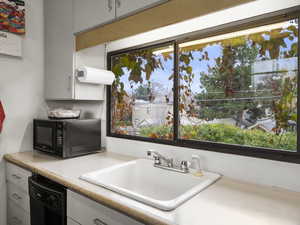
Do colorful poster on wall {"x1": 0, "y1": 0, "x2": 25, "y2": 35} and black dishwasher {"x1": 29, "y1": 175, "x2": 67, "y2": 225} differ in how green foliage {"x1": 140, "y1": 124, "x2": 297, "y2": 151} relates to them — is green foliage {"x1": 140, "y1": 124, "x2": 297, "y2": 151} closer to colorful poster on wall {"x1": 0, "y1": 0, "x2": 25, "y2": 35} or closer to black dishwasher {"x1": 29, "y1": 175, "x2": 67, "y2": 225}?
black dishwasher {"x1": 29, "y1": 175, "x2": 67, "y2": 225}

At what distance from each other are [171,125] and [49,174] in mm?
917

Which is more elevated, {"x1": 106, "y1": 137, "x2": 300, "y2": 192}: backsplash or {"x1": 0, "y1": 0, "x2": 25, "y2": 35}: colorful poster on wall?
{"x1": 0, "y1": 0, "x2": 25, "y2": 35}: colorful poster on wall

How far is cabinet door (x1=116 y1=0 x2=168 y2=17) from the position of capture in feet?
3.97

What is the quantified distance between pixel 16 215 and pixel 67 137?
817mm

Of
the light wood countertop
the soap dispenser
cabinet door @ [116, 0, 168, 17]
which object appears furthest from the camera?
the soap dispenser

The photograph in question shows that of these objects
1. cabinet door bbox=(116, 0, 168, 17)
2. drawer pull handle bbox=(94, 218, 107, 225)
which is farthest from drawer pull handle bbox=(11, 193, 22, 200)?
cabinet door bbox=(116, 0, 168, 17)

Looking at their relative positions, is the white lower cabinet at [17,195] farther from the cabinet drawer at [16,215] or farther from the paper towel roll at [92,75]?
the paper towel roll at [92,75]

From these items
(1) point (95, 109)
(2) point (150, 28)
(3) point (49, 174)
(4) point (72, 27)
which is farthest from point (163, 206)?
(4) point (72, 27)

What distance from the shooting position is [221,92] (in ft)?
4.63

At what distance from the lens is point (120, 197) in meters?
0.98

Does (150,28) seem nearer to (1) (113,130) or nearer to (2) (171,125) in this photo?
(2) (171,125)

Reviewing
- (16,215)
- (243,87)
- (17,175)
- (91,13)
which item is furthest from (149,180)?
(91,13)

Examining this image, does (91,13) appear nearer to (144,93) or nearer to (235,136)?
(144,93)

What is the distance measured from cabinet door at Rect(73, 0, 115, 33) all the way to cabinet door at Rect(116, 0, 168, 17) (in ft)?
0.20
